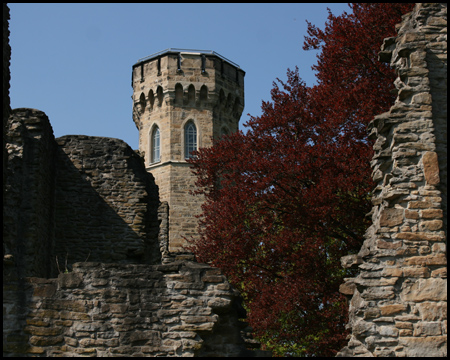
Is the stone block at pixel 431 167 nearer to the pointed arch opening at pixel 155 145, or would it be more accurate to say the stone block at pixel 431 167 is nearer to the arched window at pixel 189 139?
the arched window at pixel 189 139

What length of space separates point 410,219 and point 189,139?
34.9m

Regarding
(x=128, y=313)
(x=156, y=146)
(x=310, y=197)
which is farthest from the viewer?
(x=156, y=146)

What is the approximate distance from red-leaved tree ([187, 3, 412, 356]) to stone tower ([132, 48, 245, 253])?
24.6 metres

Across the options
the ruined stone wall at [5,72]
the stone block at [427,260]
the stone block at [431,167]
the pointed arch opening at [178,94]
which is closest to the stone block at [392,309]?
the stone block at [427,260]

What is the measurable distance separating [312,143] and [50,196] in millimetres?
6032

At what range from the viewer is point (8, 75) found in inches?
394

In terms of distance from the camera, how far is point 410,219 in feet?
27.8

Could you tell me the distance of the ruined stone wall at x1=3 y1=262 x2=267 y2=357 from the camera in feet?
27.5

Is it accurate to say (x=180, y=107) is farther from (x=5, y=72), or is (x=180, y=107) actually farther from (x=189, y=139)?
(x=5, y=72)

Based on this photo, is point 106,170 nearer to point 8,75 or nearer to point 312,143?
point 312,143

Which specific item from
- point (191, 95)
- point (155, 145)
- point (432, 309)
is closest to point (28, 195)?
point (432, 309)

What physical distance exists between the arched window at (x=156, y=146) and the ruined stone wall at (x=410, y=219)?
113ft

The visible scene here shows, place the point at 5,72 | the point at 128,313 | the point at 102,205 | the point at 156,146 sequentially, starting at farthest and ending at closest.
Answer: the point at 156,146, the point at 102,205, the point at 5,72, the point at 128,313

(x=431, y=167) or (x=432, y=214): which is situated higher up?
(x=431, y=167)
